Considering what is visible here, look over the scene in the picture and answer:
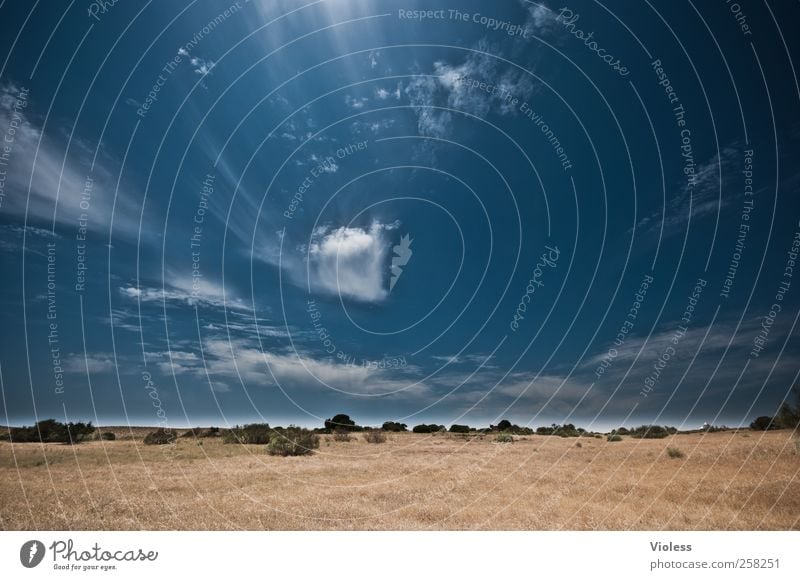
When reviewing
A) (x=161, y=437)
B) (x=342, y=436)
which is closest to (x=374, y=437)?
(x=342, y=436)

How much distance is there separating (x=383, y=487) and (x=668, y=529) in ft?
30.7

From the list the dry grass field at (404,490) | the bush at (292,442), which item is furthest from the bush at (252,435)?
the dry grass field at (404,490)

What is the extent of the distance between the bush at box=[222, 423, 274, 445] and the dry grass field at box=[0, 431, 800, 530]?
269 inches

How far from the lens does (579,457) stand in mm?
26484

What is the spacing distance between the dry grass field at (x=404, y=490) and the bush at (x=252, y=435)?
6832 millimetres

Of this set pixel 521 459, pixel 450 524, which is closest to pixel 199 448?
pixel 521 459

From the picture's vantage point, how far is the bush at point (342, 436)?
35566 millimetres

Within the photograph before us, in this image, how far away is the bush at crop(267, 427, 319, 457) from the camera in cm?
2834

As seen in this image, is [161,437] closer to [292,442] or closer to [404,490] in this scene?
[292,442]

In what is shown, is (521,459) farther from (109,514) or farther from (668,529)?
(109,514)

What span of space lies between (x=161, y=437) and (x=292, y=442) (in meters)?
9.26
